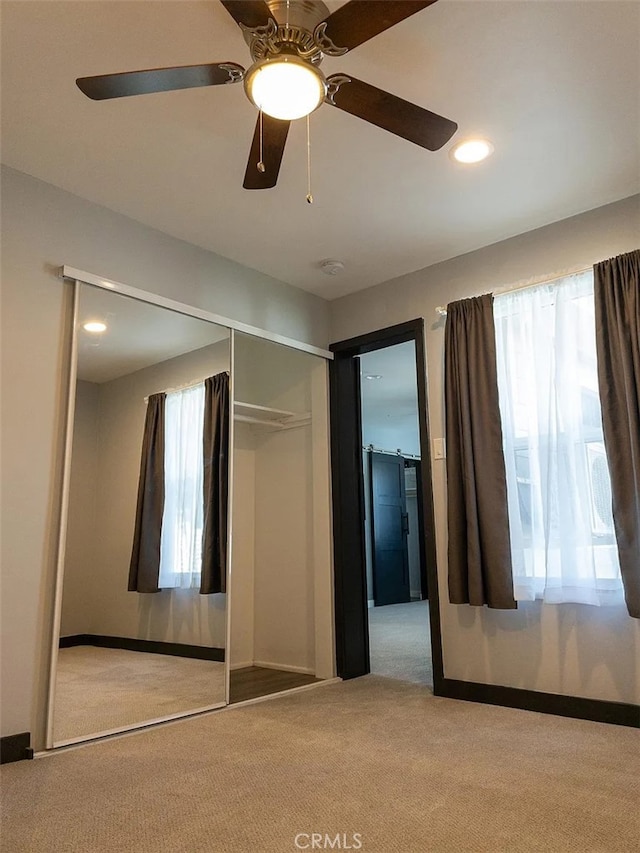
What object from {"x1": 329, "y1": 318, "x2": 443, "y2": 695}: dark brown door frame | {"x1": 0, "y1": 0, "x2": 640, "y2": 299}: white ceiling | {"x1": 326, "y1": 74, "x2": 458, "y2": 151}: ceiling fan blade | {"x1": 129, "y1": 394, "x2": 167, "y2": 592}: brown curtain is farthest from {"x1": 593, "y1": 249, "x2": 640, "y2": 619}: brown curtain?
{"x1": 129, "y1": 394, "x2": 167, "y2": 592}: brown curtain

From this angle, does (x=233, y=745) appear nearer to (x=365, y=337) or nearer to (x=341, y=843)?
(x=341, y=843)

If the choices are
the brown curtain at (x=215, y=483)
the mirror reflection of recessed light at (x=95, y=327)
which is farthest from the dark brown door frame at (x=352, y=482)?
the mirror reflection of recessed light at (x=95, y=327)

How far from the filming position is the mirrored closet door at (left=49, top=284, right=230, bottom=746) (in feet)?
8.61

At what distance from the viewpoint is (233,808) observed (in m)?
1.82

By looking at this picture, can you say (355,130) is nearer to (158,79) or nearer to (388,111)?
(388,111)

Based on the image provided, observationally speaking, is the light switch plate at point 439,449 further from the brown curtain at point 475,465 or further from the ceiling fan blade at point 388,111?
the ceiling fan blade at point 388,111

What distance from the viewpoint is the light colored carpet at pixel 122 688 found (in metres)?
2.50

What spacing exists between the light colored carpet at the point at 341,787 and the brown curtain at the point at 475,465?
0.64 meters

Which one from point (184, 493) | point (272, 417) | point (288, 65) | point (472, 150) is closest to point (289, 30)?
point (288, 65)

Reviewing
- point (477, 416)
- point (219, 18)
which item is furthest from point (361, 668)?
point (219, 18)

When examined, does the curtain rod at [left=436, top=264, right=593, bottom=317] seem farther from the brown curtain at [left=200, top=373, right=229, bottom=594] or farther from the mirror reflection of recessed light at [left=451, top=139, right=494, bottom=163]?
the brown curtain at [left=200, top=373, right=229, bottom=594]

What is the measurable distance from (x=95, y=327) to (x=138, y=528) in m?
0.98

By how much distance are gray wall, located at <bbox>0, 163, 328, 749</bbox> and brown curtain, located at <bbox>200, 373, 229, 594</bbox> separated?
2.27 ft

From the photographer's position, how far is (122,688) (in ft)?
9.13
